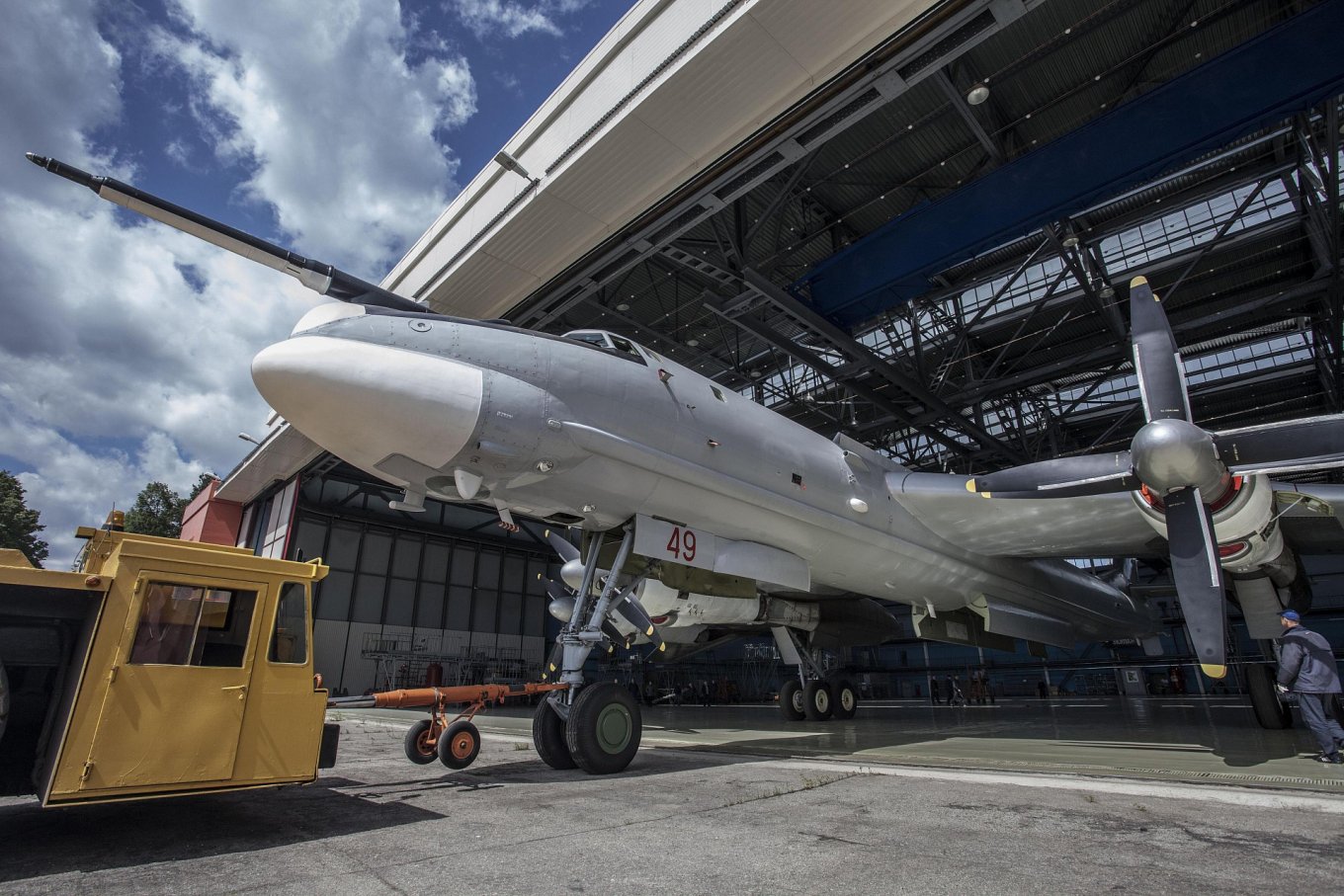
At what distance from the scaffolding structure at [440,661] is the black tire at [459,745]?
27175 mm

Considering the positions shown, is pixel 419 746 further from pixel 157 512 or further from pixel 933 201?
pixel 157 512

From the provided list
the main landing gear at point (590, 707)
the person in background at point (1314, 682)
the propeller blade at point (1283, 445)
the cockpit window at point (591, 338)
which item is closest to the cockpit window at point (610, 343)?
the cockpit window at point (591, 338)


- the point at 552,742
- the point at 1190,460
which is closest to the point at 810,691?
the point at 552,742

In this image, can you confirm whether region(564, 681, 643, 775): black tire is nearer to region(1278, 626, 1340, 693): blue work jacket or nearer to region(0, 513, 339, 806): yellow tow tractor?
region(0, 513, 339, 806): yellow tow tractor

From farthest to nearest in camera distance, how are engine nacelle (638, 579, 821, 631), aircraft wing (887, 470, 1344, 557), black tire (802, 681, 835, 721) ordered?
black tire (802, 681, 835, 721) → aircraft wing (887, 470, 1344, 557) → engine nacelle (638, 579, 821, 631)

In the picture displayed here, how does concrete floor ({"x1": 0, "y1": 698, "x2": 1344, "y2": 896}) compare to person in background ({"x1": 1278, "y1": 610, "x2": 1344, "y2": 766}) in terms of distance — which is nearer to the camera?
concrete floor ({"x1": 0, "y1": 698, "x2": 1344, "y2": 896})

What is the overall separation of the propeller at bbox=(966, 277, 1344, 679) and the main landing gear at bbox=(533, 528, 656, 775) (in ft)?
17.7

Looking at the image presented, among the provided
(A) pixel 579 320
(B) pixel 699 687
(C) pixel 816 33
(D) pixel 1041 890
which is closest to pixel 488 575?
(B) pixel 699 687

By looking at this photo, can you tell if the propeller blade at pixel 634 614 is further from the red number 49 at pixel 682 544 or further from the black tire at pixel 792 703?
the black tire at pixel 792 703

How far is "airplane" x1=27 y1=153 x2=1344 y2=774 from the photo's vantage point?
20.7 ft

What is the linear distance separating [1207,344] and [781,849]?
22486 mm

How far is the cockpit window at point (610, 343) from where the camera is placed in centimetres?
780

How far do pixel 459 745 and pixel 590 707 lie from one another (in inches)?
53.1

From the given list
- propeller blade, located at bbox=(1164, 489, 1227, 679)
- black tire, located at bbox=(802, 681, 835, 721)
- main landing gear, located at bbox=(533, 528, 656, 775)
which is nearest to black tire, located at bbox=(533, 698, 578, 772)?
main landing gear, located at bbox=(533, 528, 656, 775)
